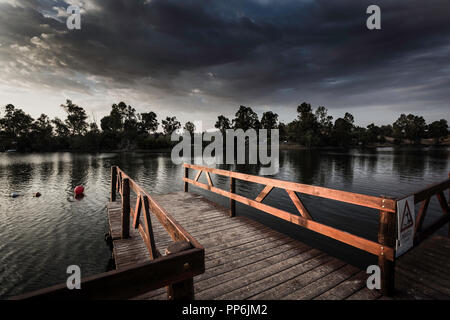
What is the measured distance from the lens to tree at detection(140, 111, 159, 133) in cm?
13139

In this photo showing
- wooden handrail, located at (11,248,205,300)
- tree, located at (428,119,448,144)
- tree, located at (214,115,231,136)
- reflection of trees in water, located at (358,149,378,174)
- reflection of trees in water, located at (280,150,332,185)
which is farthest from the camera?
tree, located at (428,119,448,144)

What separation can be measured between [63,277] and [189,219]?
15.0 ft

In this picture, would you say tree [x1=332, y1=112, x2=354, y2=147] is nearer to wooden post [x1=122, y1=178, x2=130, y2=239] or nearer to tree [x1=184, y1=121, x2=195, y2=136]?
tree [x1=184, y1=121, x2=195, y2=136]

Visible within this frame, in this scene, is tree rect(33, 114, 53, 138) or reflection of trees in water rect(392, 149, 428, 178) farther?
tree rect(33, 114, 53, 138)

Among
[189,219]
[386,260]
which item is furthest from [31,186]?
[386,260]

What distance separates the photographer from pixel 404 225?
3613 millimetres

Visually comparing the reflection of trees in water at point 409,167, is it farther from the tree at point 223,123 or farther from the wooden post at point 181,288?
the tree at point 223,123

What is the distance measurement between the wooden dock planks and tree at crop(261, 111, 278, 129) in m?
133

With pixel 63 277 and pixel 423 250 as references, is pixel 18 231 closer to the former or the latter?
pixel 63 277

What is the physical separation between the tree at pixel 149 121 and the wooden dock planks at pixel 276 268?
436 feet

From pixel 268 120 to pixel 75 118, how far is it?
372 ft

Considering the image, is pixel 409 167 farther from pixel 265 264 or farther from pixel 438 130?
pixel 438 130

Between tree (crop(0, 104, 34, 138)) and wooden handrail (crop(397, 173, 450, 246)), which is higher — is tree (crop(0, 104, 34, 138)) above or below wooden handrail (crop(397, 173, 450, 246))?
above

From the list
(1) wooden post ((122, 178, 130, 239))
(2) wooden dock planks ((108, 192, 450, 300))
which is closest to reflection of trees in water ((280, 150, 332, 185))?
(2) wooden dock planks ((108, 192, 450, 300))
